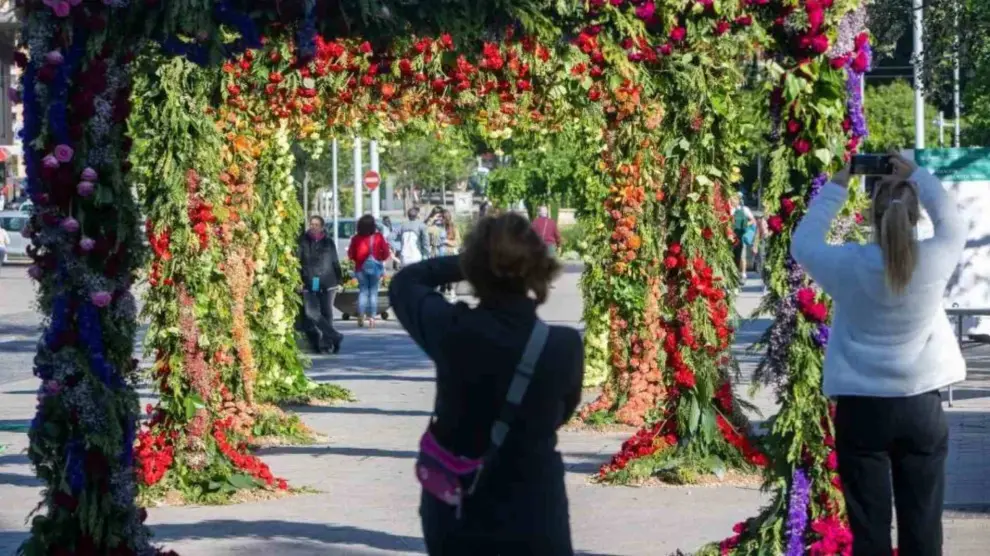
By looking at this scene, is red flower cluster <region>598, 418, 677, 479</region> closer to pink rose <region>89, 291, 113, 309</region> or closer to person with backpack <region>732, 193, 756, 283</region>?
pink rose <region>89, 291, 113, 309</region>

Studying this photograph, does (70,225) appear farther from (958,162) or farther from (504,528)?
(958,162)

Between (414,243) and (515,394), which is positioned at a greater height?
(515,394)

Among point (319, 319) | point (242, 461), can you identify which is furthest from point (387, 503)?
point (319, 319)

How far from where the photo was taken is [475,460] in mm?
4320

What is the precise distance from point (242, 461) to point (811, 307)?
4.57m

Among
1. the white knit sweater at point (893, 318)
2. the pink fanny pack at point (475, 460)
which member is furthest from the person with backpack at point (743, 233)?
the pink fanny pack at point (475, 460)

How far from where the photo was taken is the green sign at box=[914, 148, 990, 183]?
494 inches

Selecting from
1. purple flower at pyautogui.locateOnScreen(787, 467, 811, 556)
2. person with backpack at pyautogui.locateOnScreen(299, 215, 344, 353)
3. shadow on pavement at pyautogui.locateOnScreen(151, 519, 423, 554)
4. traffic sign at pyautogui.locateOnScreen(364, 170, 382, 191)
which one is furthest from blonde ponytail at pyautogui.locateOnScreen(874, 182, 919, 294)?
traffic sign at pyautogui.locateOnScreen(364, 170, 382, 191)

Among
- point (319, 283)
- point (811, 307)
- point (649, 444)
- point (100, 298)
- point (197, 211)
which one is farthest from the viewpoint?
point (319, 283)

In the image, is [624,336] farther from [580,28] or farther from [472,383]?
[472,383]

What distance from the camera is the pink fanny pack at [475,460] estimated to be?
168 inches

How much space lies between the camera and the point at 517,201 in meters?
44.6

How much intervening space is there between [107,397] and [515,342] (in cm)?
285

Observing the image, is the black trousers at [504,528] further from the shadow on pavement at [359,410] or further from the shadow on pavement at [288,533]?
the shadow on pavement at [359,410]
